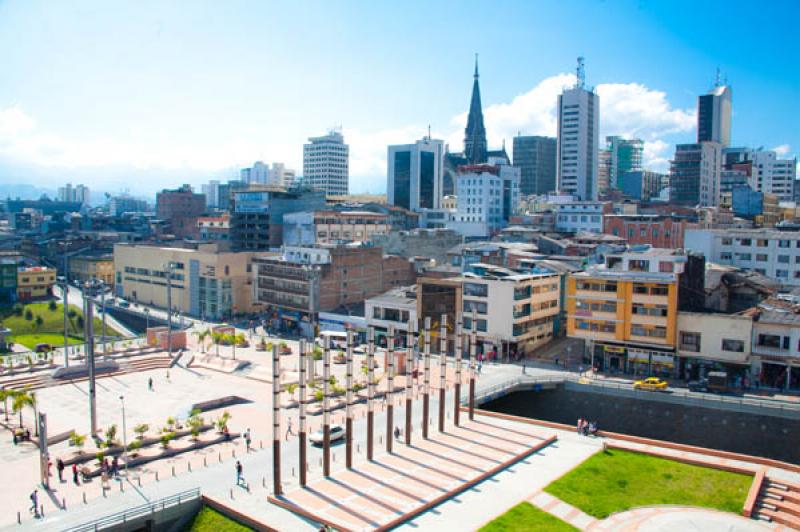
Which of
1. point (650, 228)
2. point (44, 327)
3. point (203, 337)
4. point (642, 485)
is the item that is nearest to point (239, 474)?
point (642, 485)

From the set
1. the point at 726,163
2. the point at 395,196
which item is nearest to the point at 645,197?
the point at 726,163

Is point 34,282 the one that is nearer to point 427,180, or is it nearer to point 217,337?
point 217,337

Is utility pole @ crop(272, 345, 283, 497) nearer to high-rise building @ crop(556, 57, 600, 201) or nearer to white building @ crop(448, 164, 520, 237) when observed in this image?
white building @ crop(448, 164, 520, 237)

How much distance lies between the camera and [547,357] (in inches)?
2522

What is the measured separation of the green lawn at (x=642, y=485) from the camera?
1341 inches

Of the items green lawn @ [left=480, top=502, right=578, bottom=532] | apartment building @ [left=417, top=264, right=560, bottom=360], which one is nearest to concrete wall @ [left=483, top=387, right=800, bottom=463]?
apartment building @ [left=417, top=264, right=560, bottom=360]

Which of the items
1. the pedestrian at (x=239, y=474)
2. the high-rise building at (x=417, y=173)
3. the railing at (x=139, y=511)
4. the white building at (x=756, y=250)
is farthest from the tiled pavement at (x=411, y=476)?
the high-rise building at (x=417, y=173)

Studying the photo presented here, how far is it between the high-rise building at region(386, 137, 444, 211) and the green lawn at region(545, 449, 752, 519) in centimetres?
13841

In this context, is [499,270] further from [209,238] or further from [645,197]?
[645,197]

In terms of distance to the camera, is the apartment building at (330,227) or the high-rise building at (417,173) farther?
the high-rise building at (417,173)

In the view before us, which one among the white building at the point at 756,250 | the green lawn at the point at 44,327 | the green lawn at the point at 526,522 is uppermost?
the white building at the point at 756,250

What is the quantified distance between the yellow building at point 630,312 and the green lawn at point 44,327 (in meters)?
57.4

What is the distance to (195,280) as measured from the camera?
307 ft

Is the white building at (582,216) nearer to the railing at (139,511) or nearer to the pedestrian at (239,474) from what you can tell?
the pedestrian at (239,474)
